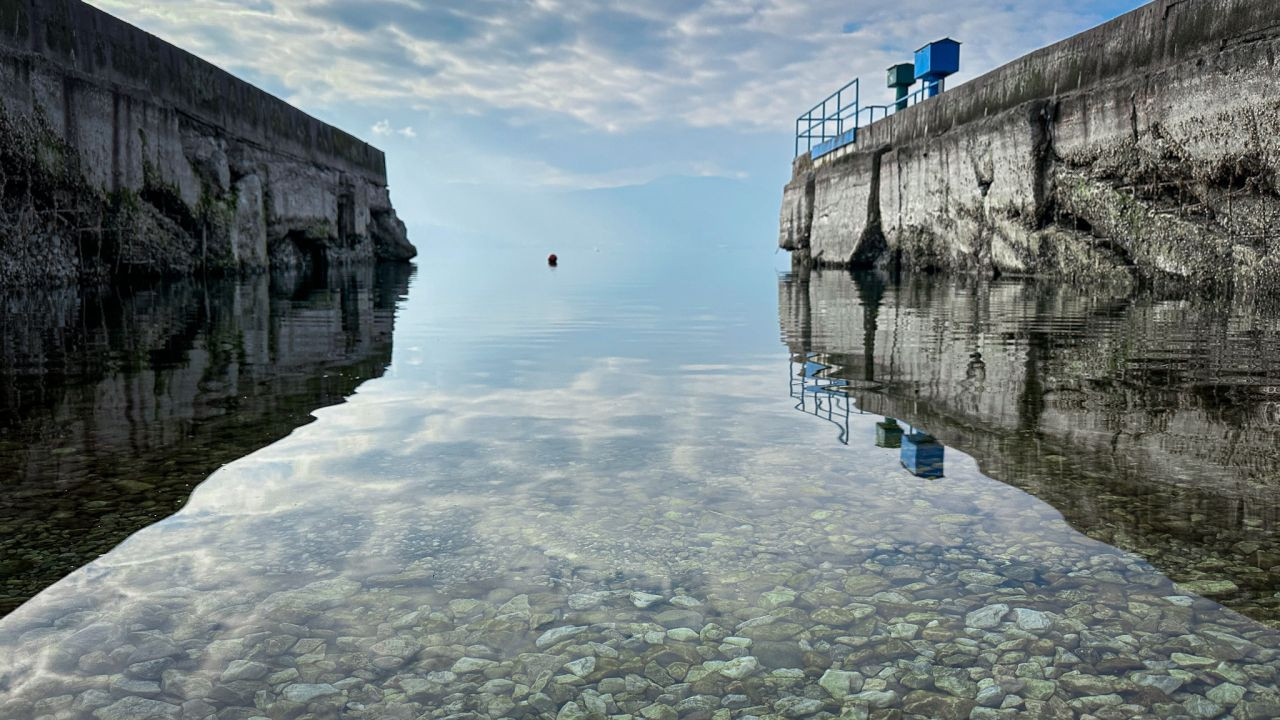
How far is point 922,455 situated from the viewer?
3.63 m

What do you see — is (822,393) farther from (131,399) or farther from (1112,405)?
(131,399)

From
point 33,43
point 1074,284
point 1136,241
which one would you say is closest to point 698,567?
point 33,43

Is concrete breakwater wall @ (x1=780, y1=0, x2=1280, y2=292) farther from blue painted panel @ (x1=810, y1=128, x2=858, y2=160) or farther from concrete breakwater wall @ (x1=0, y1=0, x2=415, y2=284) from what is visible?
concrete breakwater wall @ (x1=0, y1=0, x2=415, y2=284)

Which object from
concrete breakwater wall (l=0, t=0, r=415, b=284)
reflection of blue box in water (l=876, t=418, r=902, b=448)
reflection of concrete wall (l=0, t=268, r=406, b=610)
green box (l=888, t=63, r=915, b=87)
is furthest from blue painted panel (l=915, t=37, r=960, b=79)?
reflection of blue box in water (l=876, t=418, r=902, b=448)

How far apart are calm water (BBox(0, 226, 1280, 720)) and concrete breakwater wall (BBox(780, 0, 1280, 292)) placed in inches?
235

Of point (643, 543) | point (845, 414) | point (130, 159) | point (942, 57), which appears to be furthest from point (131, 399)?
point (942, 57)

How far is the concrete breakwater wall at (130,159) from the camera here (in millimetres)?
10078

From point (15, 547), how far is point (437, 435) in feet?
5.89

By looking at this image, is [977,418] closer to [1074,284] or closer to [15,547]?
[15,547]

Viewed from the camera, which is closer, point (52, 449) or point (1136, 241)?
point (52, 449)

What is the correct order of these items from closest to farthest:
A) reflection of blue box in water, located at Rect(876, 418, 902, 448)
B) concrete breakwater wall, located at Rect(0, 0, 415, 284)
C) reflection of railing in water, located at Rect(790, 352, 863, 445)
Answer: reflection of blue box in water, located at Rect(876, 418, 902, 448) → reflection of railing in water, located at Rect(790, 352, 863, 445) → concrete breakwater wall, located at Rect(0, 0, 415, 284)

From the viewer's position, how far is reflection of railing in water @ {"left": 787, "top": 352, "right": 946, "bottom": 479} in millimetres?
3533

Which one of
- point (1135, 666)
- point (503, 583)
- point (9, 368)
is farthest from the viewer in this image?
point (9, 368)

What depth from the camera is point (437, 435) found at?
4.09 metres
